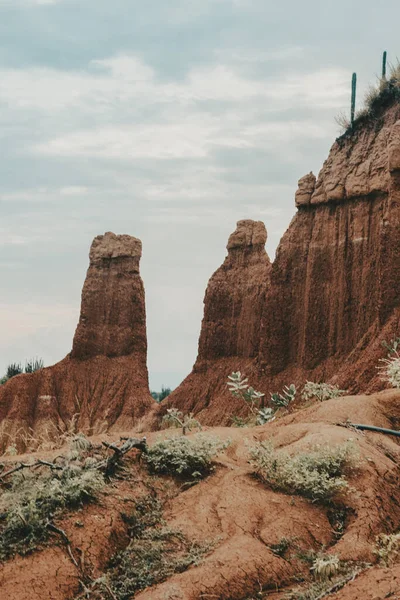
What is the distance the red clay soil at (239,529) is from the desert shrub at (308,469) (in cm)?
12

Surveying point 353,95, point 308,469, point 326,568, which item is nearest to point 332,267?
point 353,95

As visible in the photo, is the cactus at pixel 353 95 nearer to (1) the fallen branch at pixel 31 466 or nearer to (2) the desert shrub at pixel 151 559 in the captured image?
(1) the fallen branch at pixel 31 466

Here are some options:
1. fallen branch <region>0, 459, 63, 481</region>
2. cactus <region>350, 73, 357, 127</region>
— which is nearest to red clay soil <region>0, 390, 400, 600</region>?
fallen branch <region>0, 459, 63, 481</region>

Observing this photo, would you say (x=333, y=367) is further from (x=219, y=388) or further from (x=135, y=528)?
(x=135, y=528)

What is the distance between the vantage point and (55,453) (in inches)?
396

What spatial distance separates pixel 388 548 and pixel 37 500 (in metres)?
3.47

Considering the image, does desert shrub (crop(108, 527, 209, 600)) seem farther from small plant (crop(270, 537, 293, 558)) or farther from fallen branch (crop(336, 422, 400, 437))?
fallen branch (crop(336, 422, 400, 437))

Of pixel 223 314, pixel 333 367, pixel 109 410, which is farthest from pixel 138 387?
pixel 333 367

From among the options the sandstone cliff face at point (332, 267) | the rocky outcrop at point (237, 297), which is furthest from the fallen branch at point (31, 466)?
the rocky outcrop at point (237, 297)

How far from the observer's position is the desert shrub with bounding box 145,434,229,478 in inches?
373

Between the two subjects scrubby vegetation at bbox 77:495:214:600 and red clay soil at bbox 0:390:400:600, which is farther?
scrubby vegetation at bbox 77:495:214:600

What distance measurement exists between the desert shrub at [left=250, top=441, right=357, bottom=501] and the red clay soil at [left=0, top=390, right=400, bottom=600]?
0.39 feet

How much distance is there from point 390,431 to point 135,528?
4152mm

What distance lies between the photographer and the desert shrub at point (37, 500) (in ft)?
26.4
